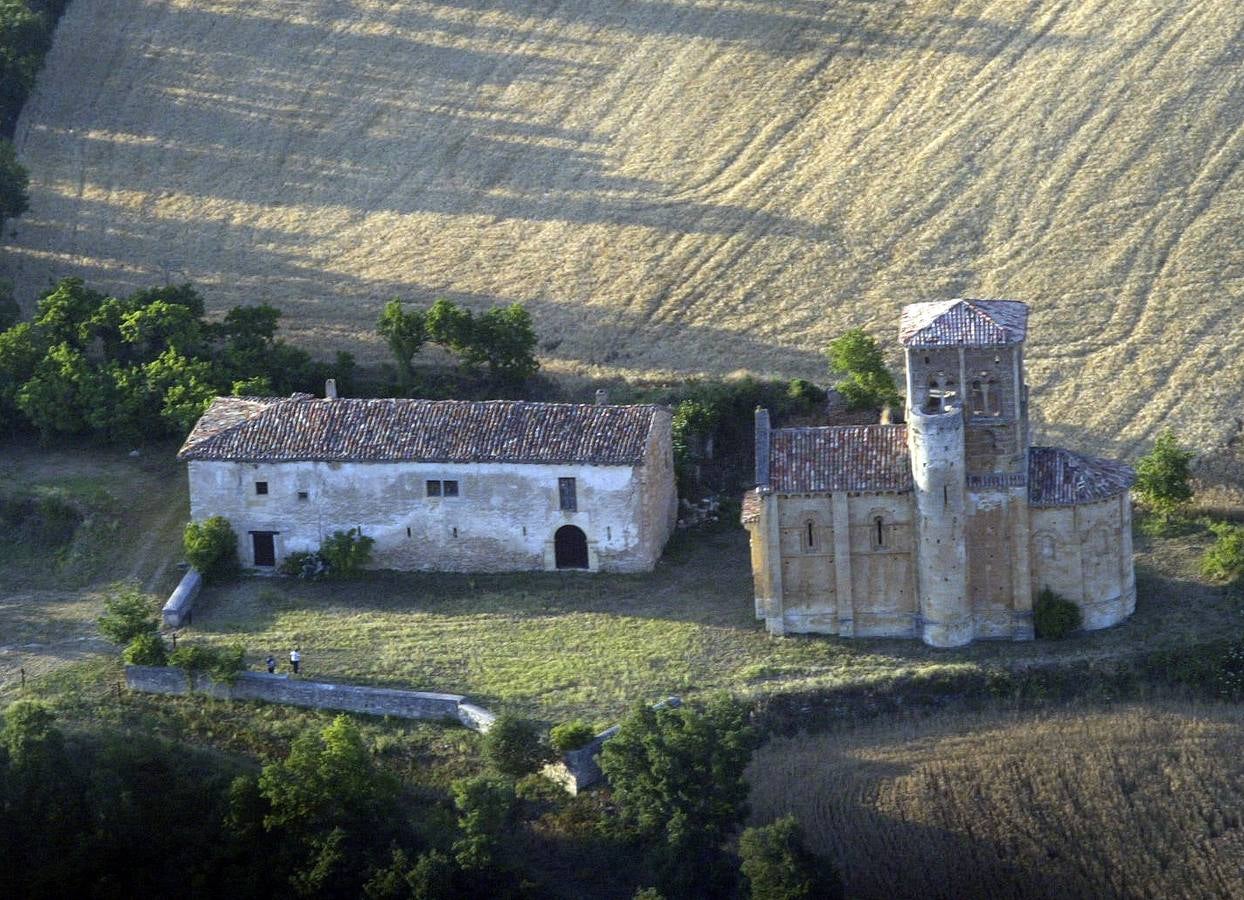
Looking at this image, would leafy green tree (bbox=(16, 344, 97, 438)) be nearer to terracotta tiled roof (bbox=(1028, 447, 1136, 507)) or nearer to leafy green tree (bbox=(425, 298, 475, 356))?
leafy green tree (bbox=(425, 298, 475, 356))

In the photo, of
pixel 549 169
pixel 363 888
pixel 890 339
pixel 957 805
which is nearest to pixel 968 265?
pixel 890 339

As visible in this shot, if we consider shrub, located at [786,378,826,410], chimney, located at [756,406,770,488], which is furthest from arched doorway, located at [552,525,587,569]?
shrub, located at [786,378,826,410]

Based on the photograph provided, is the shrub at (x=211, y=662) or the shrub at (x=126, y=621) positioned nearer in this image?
the shrub at (x=211, y=662)

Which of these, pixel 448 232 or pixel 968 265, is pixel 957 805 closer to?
pixel 968 265

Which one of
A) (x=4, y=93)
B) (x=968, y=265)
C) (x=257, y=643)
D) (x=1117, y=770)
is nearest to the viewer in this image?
(x=1117, y=770)

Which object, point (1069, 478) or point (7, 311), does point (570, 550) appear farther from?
point (7, 311)

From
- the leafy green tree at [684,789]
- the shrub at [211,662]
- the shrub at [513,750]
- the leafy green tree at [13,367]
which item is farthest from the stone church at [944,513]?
the leafy green tree at [13,367]

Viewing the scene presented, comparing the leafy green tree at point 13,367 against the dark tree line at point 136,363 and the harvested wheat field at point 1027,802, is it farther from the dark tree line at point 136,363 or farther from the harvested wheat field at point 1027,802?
the harvested wheat field at point 1027,802
